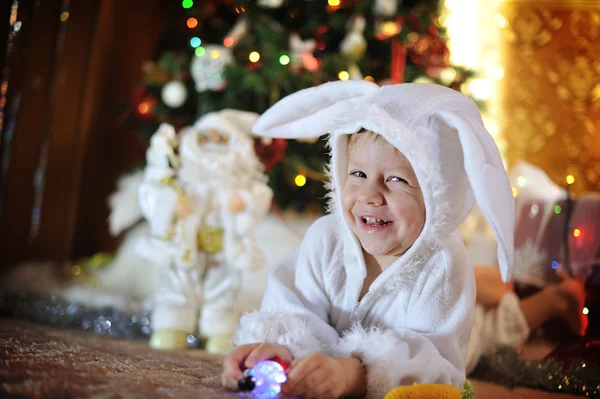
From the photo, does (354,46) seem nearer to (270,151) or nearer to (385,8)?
(385,8)

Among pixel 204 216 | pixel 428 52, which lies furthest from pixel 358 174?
pixel 428 52

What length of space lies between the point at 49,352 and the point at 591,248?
1317mm

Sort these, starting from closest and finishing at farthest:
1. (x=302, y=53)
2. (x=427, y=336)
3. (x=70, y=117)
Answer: (x=427, y=336)
(x=302, y=53)
(x=70, y=117)

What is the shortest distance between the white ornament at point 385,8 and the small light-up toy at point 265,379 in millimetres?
1691

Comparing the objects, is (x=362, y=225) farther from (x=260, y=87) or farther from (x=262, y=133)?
(x=260, y=87)

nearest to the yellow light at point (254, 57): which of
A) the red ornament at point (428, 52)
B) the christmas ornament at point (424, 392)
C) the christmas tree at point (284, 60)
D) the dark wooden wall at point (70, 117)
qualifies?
the christmas tree at point (284, 60)

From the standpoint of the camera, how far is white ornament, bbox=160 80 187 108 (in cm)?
213

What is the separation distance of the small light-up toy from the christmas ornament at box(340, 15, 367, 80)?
4.53ft

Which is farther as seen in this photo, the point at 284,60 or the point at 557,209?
the point at 284,60

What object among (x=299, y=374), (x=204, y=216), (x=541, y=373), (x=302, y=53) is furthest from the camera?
(x=302, y=53)

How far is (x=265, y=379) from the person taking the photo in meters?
0.94

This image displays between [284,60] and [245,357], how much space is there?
1253 millimetres

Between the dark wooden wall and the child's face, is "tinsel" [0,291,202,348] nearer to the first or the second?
the dark wooden wall

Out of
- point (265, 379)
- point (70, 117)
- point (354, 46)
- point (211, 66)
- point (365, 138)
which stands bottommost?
point (265, 379)
